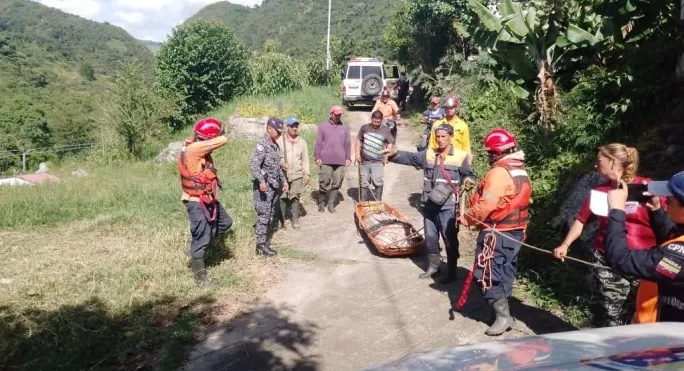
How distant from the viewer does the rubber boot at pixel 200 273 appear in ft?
17.9

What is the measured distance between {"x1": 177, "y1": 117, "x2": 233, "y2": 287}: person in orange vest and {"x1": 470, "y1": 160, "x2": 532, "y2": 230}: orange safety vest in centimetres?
262

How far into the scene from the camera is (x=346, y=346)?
174 inches

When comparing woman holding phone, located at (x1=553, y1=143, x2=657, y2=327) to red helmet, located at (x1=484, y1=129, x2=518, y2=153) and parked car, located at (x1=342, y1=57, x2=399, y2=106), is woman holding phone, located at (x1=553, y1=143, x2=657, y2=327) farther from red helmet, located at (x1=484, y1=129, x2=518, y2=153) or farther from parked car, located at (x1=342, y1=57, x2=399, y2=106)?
parked car, located at (x1=342, y1=57, x2=399, y2=106)

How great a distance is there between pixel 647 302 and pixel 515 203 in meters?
1.44

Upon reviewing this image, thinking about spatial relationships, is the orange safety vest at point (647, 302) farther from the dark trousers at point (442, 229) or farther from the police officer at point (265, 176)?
the police officer at point (265, 176)

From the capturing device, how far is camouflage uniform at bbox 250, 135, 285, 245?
6.34 metres

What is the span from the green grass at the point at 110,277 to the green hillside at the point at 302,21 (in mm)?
51796

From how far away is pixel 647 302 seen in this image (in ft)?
9.44

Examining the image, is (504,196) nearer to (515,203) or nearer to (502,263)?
(515,203)

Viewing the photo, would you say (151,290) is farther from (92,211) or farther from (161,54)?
(161,54)

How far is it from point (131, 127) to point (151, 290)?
39.1ft

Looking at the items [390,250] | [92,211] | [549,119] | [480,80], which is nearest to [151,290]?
[390,250]

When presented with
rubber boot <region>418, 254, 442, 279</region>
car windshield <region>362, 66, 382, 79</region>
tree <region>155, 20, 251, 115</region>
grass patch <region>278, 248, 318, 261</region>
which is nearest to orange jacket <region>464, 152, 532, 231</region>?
rubber boot <region>418, 254, 442, 279</region>

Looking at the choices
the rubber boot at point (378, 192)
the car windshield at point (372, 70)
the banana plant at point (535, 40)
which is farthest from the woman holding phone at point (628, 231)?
the car windshield at point (372, 70)
